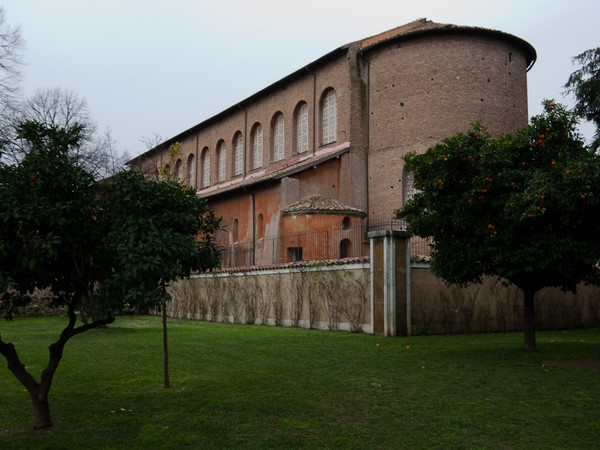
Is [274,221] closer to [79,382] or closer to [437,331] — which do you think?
[437,331]

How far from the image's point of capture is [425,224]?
12406 mm

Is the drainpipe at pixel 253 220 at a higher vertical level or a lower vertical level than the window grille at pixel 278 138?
lower

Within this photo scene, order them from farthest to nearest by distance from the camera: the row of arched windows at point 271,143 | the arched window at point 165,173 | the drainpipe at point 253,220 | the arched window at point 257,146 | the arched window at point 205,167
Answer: the arched window at point 205,167, the arched window at point 257,146, the row of arched windows at point 271,143, the drainpipe at point 253,220, the arched window at point 165,173

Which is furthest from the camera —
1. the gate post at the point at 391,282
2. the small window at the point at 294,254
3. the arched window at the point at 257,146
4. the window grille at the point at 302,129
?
the arched window at the point at 257,146

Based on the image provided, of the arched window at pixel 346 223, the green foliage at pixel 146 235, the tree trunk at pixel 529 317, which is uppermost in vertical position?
the arched window at pixel 346 223

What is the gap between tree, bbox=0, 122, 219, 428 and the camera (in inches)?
239

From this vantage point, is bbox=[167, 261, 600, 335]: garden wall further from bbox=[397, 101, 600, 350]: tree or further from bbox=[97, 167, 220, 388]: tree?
bbox=[97, 167, 220, 388]: tree

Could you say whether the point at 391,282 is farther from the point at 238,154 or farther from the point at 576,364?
the point at 238,154

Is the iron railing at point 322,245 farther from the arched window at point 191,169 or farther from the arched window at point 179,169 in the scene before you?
the arched window at point 179,169

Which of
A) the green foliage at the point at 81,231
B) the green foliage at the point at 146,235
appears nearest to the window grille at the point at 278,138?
the green foliage at the point at 146,235

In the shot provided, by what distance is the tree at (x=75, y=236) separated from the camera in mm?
6059

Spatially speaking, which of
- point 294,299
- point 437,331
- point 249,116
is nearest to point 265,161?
point 249,116

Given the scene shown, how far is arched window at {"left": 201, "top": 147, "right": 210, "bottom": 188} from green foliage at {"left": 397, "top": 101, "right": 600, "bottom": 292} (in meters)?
33.3

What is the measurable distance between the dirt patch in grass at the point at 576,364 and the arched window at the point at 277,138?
25567 millimetres
